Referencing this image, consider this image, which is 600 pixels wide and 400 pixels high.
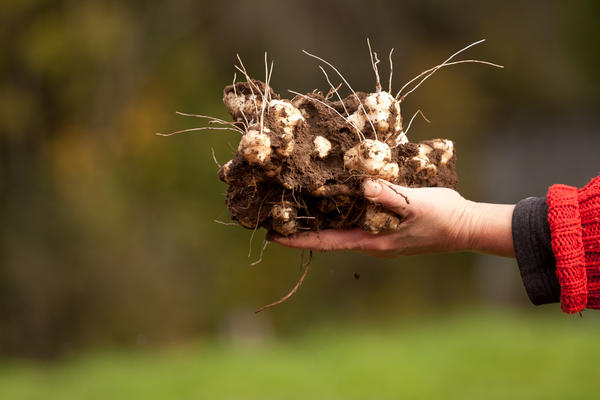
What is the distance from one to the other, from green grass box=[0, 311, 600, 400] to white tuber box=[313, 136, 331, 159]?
8.02 ft

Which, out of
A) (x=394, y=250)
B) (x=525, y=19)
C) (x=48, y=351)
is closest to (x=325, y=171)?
(x=394, y=250)

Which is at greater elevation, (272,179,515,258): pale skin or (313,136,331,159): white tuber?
(313,136,331,159): white tuber

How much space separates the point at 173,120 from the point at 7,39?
73.1 inches

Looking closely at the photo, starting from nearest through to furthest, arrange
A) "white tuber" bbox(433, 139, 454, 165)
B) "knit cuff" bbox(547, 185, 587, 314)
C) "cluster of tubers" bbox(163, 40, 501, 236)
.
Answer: "knit cuff" bbox(547, 185, 587, 314)
"cluster of tubers" bbox(163, 40, 501, 236)
"white tuber" bbox(433, 139, 454, 165)

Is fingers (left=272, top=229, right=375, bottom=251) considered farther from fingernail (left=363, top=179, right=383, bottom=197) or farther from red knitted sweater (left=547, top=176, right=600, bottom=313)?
red knitted sweater (left=547, top=176, right=600, bottom=313)

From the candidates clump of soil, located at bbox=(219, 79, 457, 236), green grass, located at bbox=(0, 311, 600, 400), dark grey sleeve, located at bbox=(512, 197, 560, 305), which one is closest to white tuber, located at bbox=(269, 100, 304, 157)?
clump of soil, located at bbox=(219, 79, 457, 236)

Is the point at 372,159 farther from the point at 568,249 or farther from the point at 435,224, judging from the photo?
the point at 568,249

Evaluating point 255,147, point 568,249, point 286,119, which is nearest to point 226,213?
point 286,119

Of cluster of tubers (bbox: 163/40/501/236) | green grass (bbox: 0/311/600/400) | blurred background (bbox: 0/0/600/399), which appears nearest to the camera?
cluster of tubers (bbox: 163/40/501/236)

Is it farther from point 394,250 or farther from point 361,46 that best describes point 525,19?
point 394,250

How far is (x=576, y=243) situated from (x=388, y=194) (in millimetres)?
637

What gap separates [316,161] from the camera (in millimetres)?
2479

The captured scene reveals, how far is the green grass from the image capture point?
14.9 feet

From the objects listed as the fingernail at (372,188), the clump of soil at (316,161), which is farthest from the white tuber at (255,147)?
the fingernail at (372,188)
